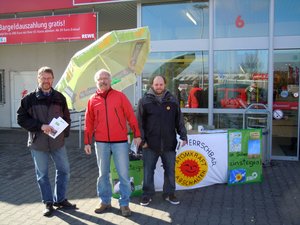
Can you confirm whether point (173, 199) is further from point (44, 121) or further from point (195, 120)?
point (195, 120)

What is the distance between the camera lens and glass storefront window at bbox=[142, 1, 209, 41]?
761 cm

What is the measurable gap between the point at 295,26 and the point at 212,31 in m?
1.62

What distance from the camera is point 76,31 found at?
8414 mm

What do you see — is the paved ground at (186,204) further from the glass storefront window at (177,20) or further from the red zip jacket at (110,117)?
the glass storefront window at (177,20)

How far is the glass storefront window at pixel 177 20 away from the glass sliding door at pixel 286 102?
168 cm

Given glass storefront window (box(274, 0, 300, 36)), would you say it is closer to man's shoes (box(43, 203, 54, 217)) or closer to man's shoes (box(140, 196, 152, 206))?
man's shoes (box(140, 196, 152, 206))

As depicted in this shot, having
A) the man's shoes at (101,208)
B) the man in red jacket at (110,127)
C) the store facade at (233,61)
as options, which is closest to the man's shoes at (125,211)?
the man in red jacket at (110,127)

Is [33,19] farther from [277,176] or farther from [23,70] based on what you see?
[277,176]

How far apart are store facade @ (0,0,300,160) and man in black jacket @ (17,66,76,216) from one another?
3576 mm

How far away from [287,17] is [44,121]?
5261 millimetres

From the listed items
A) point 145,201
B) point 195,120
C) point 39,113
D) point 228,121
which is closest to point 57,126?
point 39,113

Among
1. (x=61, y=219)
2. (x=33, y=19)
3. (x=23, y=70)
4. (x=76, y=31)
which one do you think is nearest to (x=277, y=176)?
(x=61, y=219)

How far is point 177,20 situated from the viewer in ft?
25.6

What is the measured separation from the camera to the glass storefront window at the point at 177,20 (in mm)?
7609
